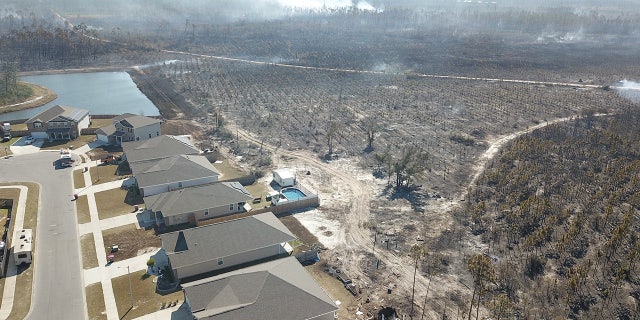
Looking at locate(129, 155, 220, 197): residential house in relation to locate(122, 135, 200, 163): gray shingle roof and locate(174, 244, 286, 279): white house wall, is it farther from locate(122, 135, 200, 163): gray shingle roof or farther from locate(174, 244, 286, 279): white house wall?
locate(174, 244, 286, 279): white house wall

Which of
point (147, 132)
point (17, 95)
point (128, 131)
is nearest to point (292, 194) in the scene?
point (147, 132)

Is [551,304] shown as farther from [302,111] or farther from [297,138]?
[302,111]

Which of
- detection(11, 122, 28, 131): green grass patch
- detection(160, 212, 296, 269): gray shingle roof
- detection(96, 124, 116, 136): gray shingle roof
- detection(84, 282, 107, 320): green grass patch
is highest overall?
detection(96, 124, 116, 136): gray shingle roof

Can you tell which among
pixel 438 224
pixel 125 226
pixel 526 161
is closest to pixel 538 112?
pixel 526 161

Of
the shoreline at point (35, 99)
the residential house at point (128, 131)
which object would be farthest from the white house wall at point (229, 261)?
the shoreline at point (35, 99)

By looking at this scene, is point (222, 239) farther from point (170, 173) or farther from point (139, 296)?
point (170, 173)

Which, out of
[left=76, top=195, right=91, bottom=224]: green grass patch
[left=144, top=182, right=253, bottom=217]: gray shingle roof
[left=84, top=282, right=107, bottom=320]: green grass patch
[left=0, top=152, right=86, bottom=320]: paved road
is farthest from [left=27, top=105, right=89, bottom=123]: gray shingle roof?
[left=84, top=282, right=107, bottom=320]: green grass patch
